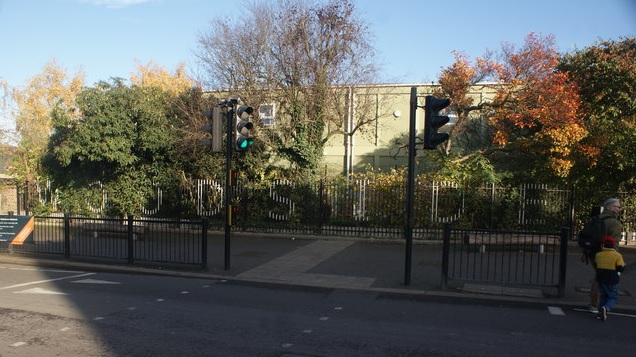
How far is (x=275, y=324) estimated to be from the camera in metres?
6.56

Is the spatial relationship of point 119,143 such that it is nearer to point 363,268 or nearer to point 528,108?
point 363,268

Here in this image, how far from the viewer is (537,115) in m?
15.6

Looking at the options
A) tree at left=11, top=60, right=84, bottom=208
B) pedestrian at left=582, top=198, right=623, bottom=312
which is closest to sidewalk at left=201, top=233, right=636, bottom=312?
pedestrian at left=582, top=198, right=623, bottom=312

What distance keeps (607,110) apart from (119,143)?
665 inches

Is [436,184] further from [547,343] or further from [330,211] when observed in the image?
[547,343]

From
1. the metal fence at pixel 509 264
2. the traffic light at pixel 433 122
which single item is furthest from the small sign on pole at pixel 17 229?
the metal fence at pixel 509 264

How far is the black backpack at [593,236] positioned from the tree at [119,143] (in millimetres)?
14184

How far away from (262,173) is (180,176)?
3.15 metres

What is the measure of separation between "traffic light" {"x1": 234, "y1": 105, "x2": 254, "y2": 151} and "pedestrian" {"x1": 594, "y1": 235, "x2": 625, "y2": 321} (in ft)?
22.1

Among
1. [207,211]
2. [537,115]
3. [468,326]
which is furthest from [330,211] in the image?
[468,326]

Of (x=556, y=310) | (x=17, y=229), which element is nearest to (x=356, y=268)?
(x=556, y=310)

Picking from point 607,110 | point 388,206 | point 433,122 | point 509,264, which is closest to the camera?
point 433,122

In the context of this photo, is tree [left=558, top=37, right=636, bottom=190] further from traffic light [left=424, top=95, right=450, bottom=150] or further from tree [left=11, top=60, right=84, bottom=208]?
tree [left=11, top=60, right=84, bottom=208]

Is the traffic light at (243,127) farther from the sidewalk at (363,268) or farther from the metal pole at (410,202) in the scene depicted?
the metal pole at (410,202)
